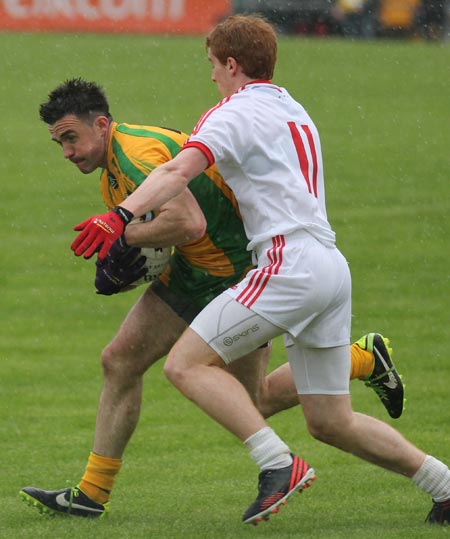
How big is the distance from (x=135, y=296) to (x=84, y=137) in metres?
8.00

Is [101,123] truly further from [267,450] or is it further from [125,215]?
[267,450]

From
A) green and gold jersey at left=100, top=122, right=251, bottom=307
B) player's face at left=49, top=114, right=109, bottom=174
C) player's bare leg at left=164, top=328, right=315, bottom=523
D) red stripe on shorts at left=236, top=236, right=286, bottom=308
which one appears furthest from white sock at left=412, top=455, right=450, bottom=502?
player's face at left=49, top=114, right=109, bottom=174

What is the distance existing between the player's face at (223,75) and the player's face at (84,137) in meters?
0.66

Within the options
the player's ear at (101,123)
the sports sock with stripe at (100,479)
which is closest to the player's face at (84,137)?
the player's ear at (101,123)

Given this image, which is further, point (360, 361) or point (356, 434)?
point (360, 361)

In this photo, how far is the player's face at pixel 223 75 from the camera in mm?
6148

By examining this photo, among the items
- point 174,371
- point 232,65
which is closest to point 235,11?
point 232,65

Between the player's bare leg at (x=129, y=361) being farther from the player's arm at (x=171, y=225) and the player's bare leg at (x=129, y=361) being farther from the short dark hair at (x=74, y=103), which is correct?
the short dark hair at (x=74, y=103)

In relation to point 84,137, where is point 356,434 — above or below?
below

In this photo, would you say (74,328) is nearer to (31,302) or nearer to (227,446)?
(31,302)

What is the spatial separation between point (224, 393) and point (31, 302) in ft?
28.2

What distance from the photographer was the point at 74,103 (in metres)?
6.57


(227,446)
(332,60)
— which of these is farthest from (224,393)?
(332,60)

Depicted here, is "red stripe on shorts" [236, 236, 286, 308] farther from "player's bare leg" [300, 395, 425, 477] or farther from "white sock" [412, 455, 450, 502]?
"white sock" [412, 455, 450, 502]
